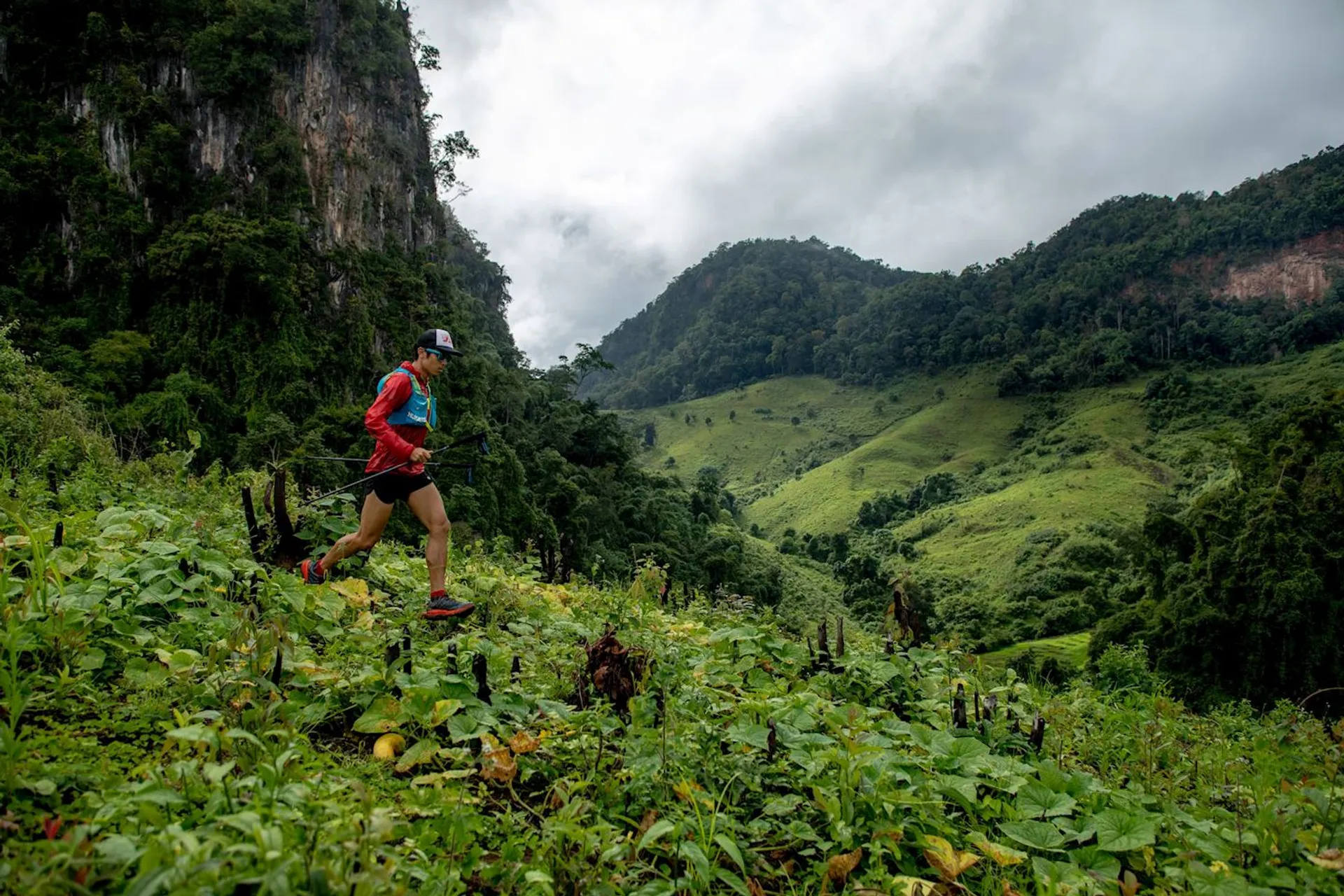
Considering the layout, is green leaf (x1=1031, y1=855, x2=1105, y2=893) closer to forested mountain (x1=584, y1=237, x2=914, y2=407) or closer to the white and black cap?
the white and black cap

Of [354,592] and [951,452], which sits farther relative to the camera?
[951,452]

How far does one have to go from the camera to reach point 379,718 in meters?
2.96

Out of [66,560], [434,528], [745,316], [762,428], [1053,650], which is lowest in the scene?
[1053,650]

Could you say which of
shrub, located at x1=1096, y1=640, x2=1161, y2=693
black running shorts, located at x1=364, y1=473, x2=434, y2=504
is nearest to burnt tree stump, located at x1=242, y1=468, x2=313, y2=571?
black running shorts, located at x1=364, y1=473, x2=434, y2=504

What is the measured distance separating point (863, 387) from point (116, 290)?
97906 millimetres

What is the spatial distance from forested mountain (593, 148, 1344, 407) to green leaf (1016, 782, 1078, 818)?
309 ft

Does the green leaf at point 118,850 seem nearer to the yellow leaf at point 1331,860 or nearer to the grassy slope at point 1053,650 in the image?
the yellow leaf at point 1331,860

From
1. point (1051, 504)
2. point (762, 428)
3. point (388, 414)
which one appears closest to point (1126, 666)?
point (388, 414)

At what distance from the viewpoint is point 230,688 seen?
2693 millimetres

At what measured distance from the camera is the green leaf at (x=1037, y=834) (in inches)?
103

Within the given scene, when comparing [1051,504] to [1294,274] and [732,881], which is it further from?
[732,881]

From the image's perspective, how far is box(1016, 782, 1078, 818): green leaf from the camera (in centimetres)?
279

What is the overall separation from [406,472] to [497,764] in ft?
7.94

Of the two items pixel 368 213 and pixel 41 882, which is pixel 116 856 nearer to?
pixel 41 882
